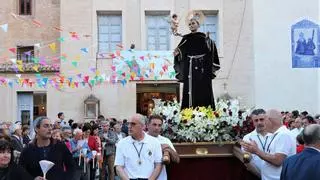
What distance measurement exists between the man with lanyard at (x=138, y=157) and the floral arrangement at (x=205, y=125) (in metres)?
2.01

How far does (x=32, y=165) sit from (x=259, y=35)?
1936 centimetres

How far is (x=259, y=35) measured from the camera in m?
24.7

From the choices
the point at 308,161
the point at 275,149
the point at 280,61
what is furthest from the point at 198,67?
the point at 280,61

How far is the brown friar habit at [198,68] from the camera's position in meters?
10.0

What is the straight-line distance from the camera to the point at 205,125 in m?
8.78

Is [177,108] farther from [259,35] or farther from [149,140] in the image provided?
[259,35]

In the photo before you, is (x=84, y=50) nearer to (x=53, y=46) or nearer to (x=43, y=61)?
(x=53, y=46)

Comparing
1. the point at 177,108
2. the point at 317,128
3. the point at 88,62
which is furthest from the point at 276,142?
the point at 88,62

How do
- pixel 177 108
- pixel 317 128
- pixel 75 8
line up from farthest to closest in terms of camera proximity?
1. pixel 75 8
2. pixel 177 108
3. pixel 317 128

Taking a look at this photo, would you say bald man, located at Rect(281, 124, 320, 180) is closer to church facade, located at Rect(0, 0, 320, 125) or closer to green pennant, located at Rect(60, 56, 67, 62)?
church facade, located at Rect(0, 0, 320, 125)

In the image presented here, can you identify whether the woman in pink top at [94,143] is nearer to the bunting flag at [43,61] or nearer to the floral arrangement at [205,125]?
the floral arrangement at [205,125]

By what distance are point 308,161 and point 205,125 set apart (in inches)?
149

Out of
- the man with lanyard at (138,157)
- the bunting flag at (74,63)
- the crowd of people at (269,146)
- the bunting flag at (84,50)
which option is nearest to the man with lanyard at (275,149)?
the crowd of people at (269,146)

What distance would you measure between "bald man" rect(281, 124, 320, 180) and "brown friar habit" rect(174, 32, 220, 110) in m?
4.82
